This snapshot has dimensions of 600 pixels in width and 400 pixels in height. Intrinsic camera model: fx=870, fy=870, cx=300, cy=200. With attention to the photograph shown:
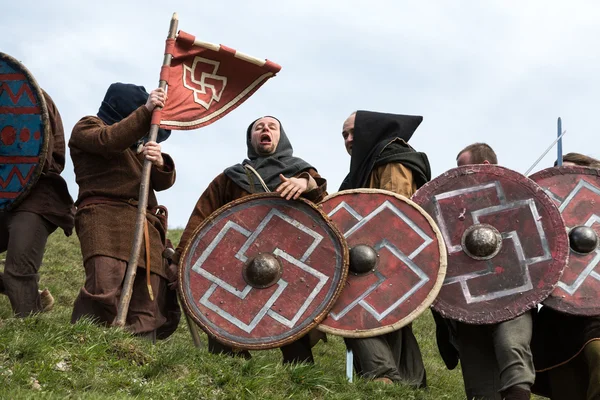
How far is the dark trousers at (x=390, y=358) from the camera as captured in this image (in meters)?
5.60

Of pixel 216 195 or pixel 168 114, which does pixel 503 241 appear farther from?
pixel 168 114

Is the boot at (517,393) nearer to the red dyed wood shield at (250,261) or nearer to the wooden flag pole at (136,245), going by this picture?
the red dyed wood shield at (250,261)

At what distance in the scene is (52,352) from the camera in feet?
16.3

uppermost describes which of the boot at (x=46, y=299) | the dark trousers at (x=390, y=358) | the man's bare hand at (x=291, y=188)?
the man's bare hand at (x=291, y=188)

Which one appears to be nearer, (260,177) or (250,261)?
(250,261)

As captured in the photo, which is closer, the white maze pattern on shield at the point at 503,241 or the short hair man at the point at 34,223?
the white maze pattern on shield at the point at 503,241

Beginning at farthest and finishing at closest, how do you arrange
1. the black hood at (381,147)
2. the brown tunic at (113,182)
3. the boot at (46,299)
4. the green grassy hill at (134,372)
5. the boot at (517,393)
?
1. the boot at (46,299)
2. the black hood at (381,147)
3. the brown tunic at (113,182)
4. the boot at (517,393)
5. the green grassy hill at (134,372)

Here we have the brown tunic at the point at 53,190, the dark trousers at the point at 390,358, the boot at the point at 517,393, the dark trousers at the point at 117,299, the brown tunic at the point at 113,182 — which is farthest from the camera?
the brown tunic at the point at 53,190

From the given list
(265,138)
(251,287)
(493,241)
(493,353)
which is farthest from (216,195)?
(493,353)


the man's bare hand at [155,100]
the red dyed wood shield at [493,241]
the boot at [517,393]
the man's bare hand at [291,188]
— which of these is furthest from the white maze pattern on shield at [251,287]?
the boot at [517,393]

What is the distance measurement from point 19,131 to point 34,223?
69 cm

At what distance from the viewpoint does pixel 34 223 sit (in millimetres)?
6465

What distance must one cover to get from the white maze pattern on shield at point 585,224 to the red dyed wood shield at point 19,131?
362 centimetres

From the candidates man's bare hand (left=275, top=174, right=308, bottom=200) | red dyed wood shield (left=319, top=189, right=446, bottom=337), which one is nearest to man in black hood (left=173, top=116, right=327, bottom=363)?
man's bare hand (left=275, top=174, right=308, bottom=200)
